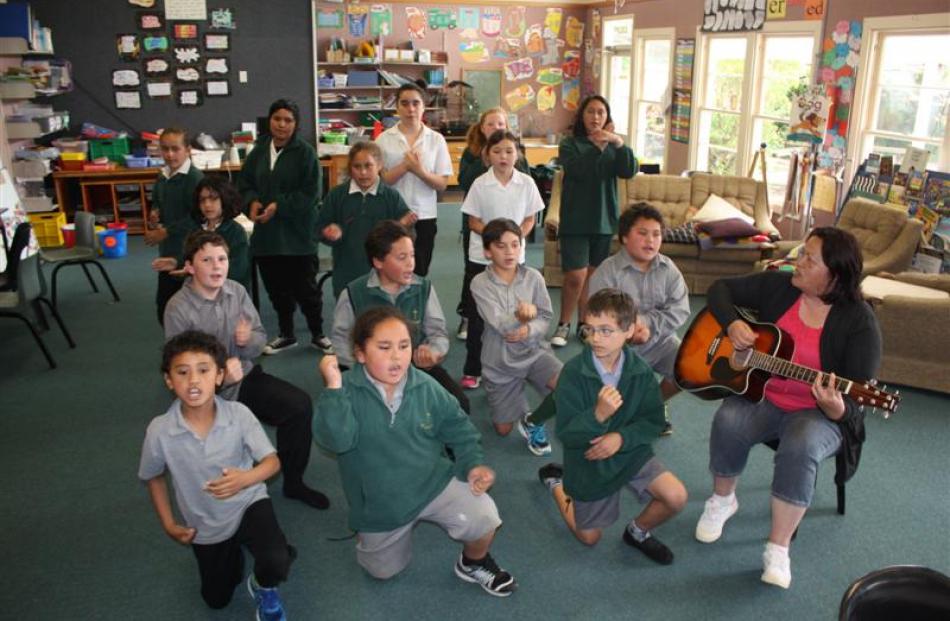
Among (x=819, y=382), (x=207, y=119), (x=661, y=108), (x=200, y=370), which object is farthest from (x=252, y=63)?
(x=819, y=382)

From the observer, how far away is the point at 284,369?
478cm

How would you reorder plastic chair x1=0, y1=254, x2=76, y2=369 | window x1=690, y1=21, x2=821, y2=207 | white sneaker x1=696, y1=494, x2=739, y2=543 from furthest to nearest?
window x1=690, y1=21, x2=821, y2=207 < plastic chair x1=0, y1=254, x2=76, y2=369 < white sneaker x1=696, y1=494, x2=739, y2=543

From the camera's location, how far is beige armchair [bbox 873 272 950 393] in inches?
171

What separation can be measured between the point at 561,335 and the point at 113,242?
15.1 ft

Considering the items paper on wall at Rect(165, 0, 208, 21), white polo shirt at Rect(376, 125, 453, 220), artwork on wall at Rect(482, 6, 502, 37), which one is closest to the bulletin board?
artwork on wall at Rect(482, 6, 502, 37)

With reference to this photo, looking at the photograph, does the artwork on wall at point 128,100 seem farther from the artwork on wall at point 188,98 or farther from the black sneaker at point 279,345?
the black sneaker at point 279,345

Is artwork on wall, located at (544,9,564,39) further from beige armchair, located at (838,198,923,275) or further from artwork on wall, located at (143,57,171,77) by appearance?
beige armchair, located at (838,198,923,275)

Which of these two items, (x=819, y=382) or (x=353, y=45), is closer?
(x=819, y=382)

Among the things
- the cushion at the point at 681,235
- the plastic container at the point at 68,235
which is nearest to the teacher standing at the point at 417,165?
the cushion at the point at 681,235

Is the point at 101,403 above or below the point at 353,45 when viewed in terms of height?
below

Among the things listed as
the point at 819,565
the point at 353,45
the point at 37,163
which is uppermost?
the point at 353,45

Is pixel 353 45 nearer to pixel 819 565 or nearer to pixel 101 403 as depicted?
pixel 101 403

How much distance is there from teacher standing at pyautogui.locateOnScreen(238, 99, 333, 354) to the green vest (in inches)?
53.6

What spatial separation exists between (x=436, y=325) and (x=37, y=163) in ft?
18.3
